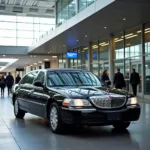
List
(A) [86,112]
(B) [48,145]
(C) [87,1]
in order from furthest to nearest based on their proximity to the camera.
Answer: (C) [87,1] < (A) [86,112] < (B) [48,145]

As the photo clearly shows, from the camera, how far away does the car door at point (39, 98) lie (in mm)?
8281

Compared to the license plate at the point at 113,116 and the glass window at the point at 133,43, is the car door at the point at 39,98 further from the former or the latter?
the glass window at the point at 133,43

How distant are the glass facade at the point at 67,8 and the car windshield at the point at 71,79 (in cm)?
1125

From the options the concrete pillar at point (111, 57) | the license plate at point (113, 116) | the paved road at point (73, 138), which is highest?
the concrete pillar at point (111, 57)

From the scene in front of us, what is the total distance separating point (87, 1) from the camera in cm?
1959

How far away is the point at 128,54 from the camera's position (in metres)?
21.0

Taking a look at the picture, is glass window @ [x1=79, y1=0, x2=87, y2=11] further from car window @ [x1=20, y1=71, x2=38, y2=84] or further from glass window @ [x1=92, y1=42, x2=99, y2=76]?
car window @ [x1=20, y1=71, x2=38, y2=84]

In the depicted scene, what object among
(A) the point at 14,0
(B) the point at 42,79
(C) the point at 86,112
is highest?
(A) the point at 14,0

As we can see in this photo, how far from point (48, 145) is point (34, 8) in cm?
3119

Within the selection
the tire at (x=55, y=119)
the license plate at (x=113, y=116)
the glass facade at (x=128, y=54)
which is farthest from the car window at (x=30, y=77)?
the glass facade at (x=128, y=54)

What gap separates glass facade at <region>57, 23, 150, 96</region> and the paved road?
10028mm

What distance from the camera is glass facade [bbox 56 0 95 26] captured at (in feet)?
69.4

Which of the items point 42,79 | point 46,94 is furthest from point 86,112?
point 42,79

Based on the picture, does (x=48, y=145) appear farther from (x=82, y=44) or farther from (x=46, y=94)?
(x=82, y=44)
